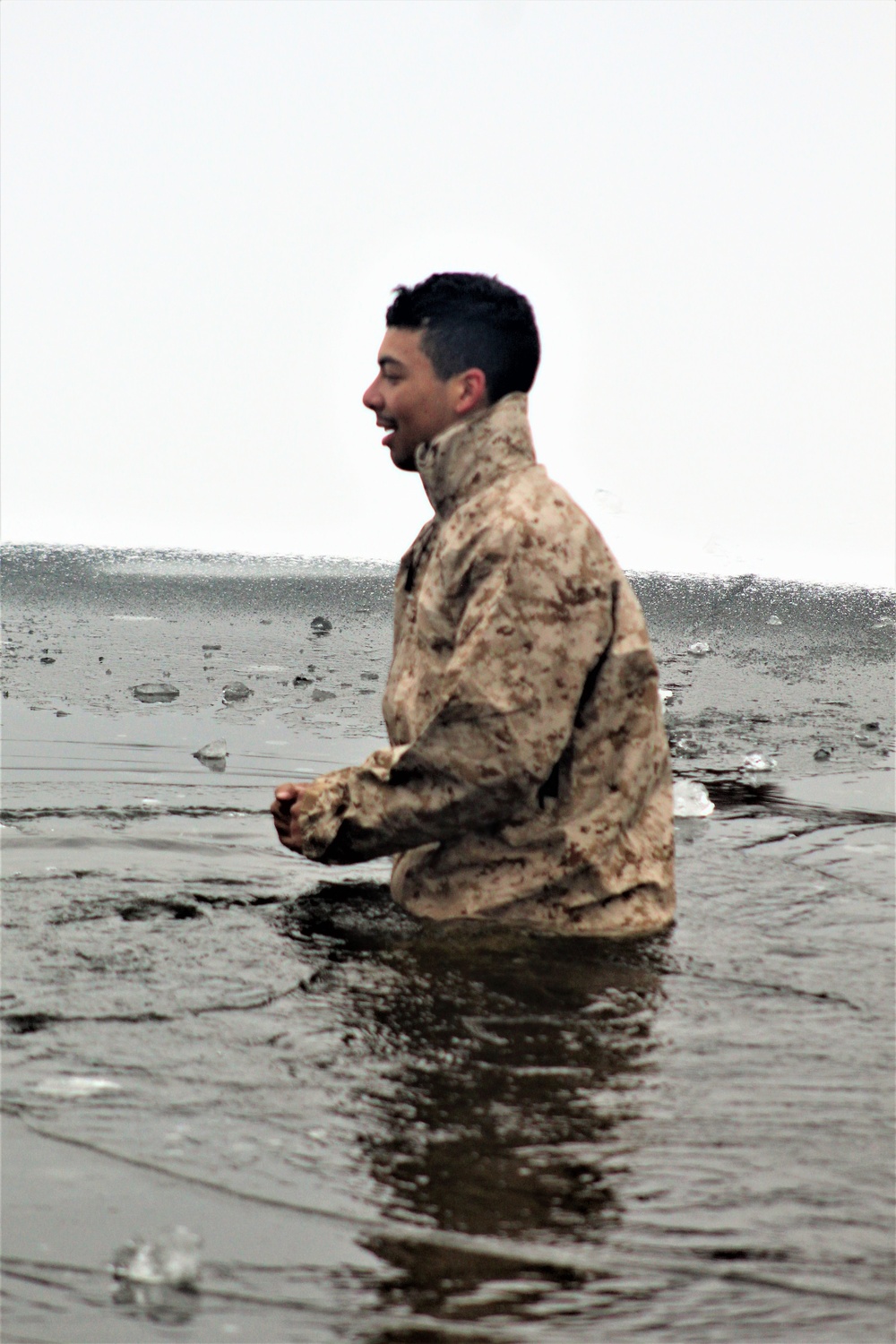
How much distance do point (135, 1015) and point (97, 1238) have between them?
1051mm

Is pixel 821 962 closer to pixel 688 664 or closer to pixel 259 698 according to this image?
pixel 259 698

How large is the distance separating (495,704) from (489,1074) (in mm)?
945

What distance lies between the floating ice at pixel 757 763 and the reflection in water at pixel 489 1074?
329cm

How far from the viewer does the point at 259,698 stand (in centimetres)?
948

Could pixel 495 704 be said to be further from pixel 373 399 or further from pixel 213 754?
pixel 213 754

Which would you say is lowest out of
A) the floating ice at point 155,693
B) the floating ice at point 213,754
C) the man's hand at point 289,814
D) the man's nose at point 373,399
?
the floating ice at point 155,693

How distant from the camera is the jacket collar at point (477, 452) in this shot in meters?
4.12

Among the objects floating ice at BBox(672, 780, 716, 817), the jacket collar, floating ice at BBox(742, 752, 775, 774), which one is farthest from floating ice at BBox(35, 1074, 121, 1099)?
floating ice at BBox(742, 752, 775, 774)

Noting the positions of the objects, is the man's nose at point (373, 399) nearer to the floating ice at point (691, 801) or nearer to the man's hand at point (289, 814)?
the man's hand at point (289, 814)

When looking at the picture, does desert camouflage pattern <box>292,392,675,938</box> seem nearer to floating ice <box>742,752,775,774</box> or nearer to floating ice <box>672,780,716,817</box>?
floating ice <box>672,780,716,817</box>

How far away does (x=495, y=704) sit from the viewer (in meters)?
3.74

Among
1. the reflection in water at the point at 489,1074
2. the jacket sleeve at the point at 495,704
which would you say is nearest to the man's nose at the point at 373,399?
the jacket sleeve at the point at 495,704

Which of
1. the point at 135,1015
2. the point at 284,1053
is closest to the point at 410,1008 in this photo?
the point at 284,1053

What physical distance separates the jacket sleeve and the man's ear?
0.48 metres
